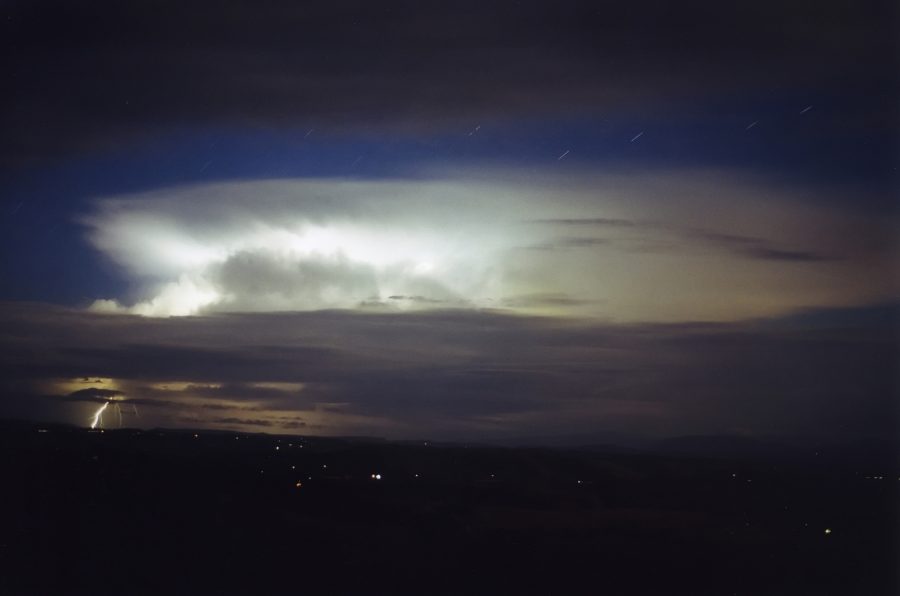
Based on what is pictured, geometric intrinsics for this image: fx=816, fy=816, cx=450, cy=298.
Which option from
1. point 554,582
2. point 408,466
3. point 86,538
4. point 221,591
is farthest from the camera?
point 408,466

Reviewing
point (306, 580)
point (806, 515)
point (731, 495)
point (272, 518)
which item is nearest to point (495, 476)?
point (731, 495)

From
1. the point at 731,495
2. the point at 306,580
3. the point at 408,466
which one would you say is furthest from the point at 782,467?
the point at 306,580

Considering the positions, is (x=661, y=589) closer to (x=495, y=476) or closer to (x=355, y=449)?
(x=495, y=476)

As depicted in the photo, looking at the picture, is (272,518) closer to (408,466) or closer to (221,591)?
(221,591)

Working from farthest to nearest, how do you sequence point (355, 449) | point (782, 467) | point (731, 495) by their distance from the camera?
1. point (355, 449)
2. point (782, 467)
3. point (731, 495)

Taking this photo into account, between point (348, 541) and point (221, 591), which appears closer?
point (221, 591)

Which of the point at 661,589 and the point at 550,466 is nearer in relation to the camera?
the point at 661,589

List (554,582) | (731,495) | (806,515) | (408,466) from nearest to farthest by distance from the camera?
(554,582)
(806,515)
(731,495)
(408,466)
